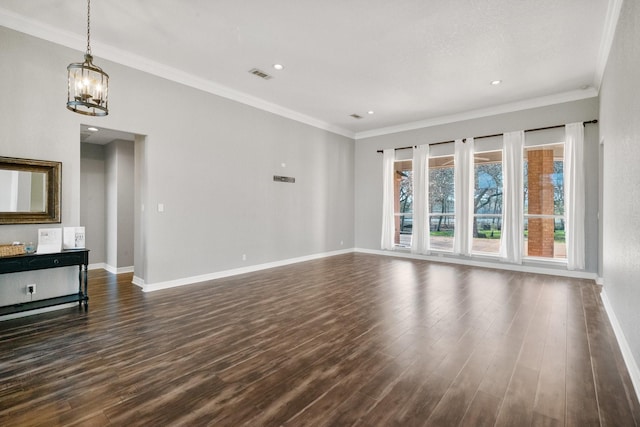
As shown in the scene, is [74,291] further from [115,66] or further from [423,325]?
[423,325]

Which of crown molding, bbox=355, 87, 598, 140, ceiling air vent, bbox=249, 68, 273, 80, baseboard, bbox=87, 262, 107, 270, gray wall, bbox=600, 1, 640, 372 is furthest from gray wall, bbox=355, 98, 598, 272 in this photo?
baseboard, bbox=87, 262, 107, 270

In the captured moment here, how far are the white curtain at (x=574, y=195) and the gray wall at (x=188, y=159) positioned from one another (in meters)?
4.87

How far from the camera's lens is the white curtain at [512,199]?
5891mm

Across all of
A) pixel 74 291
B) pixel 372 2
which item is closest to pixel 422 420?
pixel 372 2

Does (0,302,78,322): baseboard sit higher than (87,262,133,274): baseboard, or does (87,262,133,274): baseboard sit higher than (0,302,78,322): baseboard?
A: (87,262,133,274): baseboard

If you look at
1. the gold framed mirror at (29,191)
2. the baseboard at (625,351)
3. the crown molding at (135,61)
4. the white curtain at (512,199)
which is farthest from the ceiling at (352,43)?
the baseboard at (625,351)

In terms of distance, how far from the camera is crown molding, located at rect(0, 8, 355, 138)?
3365 millimetres

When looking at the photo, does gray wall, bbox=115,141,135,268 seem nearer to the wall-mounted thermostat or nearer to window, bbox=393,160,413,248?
the wall-mounted thermostat

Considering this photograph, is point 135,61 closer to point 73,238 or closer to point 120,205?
point 73,238

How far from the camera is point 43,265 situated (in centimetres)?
332

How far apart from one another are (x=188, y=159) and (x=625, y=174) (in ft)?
17.6

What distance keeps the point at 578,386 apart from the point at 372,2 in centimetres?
376

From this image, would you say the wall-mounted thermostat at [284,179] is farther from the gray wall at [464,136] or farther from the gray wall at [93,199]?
the gray wall at [93,199]

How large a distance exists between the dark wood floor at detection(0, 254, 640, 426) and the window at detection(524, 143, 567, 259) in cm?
164
